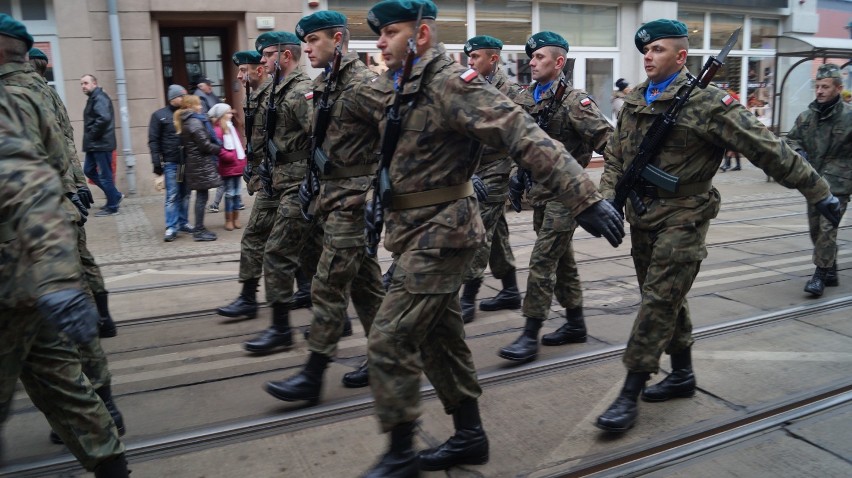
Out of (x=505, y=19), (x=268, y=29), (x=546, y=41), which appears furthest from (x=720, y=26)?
(x=546, y=41)

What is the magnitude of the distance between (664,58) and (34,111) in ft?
9.96

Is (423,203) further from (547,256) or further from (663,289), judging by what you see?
(547,256)

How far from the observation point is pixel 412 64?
302 centimetres

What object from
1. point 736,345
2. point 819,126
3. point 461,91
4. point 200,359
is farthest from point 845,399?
point 200,359

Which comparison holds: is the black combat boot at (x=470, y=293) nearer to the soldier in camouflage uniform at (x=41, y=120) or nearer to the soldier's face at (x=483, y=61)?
the soldier's face at (x=483, y=61)

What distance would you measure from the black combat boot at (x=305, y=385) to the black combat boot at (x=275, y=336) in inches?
36.7

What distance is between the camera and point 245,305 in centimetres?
576

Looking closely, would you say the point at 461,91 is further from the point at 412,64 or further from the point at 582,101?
the point at 582,101

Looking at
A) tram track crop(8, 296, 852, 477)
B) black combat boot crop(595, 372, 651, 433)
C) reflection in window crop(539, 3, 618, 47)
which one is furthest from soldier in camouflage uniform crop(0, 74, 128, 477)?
reflection in window crop(539, 3, 618, 47)

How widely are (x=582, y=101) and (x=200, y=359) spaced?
316 centimetres

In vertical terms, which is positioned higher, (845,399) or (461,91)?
(461,91)

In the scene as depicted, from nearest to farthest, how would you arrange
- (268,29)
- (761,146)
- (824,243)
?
1. (761,146)
2. (824,243)
3. (268,29)

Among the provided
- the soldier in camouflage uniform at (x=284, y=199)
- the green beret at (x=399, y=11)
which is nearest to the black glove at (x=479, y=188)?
the soldier in camouflage uniform at (x=284, y=199)

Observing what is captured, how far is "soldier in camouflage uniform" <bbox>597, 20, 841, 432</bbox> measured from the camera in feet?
11.7
